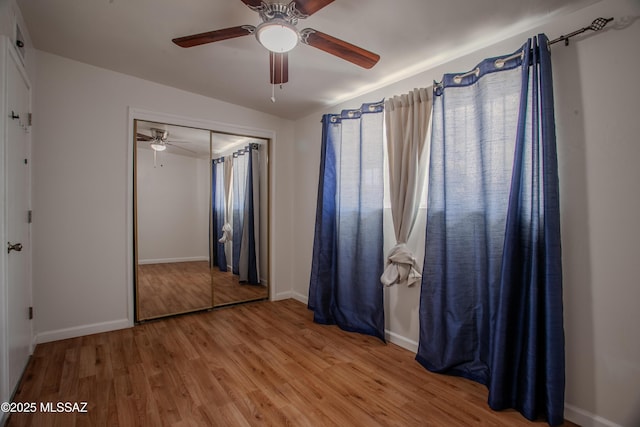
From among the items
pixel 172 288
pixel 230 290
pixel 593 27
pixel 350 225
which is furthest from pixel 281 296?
pixel 593 27

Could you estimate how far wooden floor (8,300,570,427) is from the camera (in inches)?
68.7

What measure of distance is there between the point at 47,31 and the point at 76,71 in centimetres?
52

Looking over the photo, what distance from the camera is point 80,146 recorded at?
279cm

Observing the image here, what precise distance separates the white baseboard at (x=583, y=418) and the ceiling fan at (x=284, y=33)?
2486 mm

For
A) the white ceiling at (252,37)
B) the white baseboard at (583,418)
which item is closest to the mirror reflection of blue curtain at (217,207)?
the white ceiling at (252,37)

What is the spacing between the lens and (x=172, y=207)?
3439 mm

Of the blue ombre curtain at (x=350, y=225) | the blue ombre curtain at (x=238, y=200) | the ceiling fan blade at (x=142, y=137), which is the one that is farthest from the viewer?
the blue ombre curtain at (x=238, y=200)

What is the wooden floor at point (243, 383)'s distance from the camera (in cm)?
175

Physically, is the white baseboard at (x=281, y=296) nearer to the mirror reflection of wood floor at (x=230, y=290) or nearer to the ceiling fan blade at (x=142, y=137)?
the mirror reflection of wood floor at (x=230, y=290)

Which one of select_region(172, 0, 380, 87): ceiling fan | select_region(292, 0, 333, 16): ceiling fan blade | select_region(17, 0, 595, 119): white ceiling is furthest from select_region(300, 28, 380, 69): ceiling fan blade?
select_region(17, 0, 595, 119): white ceiling

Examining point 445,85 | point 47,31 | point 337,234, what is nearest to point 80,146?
point 47,31

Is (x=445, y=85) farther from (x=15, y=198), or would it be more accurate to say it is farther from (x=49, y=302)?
(x=49, y=302)

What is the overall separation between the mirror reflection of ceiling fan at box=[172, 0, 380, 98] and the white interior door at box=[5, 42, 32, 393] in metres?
1.21

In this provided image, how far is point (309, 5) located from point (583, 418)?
2.78 metres
